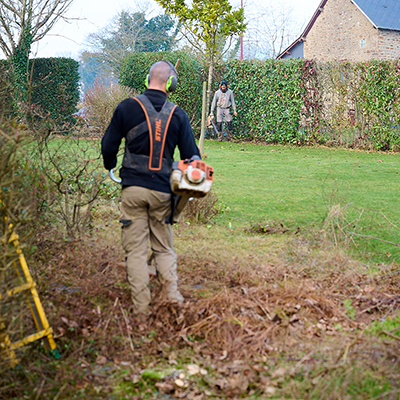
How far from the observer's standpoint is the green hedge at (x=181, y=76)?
1789cm

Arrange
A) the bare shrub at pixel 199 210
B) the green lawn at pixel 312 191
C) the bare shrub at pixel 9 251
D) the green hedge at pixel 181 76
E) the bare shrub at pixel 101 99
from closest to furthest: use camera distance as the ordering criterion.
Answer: the bare shrub at pixel 9 251
the green lawn at pixel 312 191
the bare shrub at pixel 199 210
the bare shrub at pixel 101 99
the green hedge at pixel 181 76

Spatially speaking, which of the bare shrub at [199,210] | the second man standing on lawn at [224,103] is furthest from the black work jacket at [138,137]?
the second man standing on lawn at [224,103]

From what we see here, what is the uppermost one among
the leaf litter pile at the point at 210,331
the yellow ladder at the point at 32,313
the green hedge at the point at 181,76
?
the green hedge at the point at 181,76

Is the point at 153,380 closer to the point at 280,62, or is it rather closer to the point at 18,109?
the point at 18,109

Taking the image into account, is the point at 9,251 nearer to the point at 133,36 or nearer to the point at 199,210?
the point at 199,210

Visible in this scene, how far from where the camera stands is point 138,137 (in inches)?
156

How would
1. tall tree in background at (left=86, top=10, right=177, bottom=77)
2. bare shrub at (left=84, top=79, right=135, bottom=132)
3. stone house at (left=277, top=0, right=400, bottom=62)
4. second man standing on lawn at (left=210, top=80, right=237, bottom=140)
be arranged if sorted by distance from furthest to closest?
1. tall tree in background at (left=86, top=10, right=177, bottom=77)
2. stone house at (left=277, top=0, right=400, bottom=62)
3. second man standing on lawn at (left=210, top=80, right=237, bottom=140)
4. bare shrub at (left=84, top=79, right=135, bottom=132)

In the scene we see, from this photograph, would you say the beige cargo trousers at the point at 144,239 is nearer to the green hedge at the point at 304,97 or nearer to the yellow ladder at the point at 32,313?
the yellow ladder at the point at 32,313

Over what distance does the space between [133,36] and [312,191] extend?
41.3 m

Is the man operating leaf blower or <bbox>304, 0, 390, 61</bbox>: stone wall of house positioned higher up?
<bbox>304, 0, 390, 61</bbox>: stone wall of house

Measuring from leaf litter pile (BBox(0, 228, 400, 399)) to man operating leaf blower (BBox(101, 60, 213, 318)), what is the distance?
0.72ft

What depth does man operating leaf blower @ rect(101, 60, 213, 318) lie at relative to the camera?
3.95 m

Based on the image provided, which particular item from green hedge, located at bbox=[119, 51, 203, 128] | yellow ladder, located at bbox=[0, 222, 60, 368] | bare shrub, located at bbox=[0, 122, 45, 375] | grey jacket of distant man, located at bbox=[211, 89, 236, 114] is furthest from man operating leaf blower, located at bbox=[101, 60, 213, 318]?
green hedge, located at bbox=[119, 51, 203, 128]

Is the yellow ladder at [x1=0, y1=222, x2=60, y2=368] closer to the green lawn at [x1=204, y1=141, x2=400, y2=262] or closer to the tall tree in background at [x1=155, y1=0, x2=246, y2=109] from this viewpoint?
the green lawn at [x1=204, y1=141, x2=400, y2=262]
